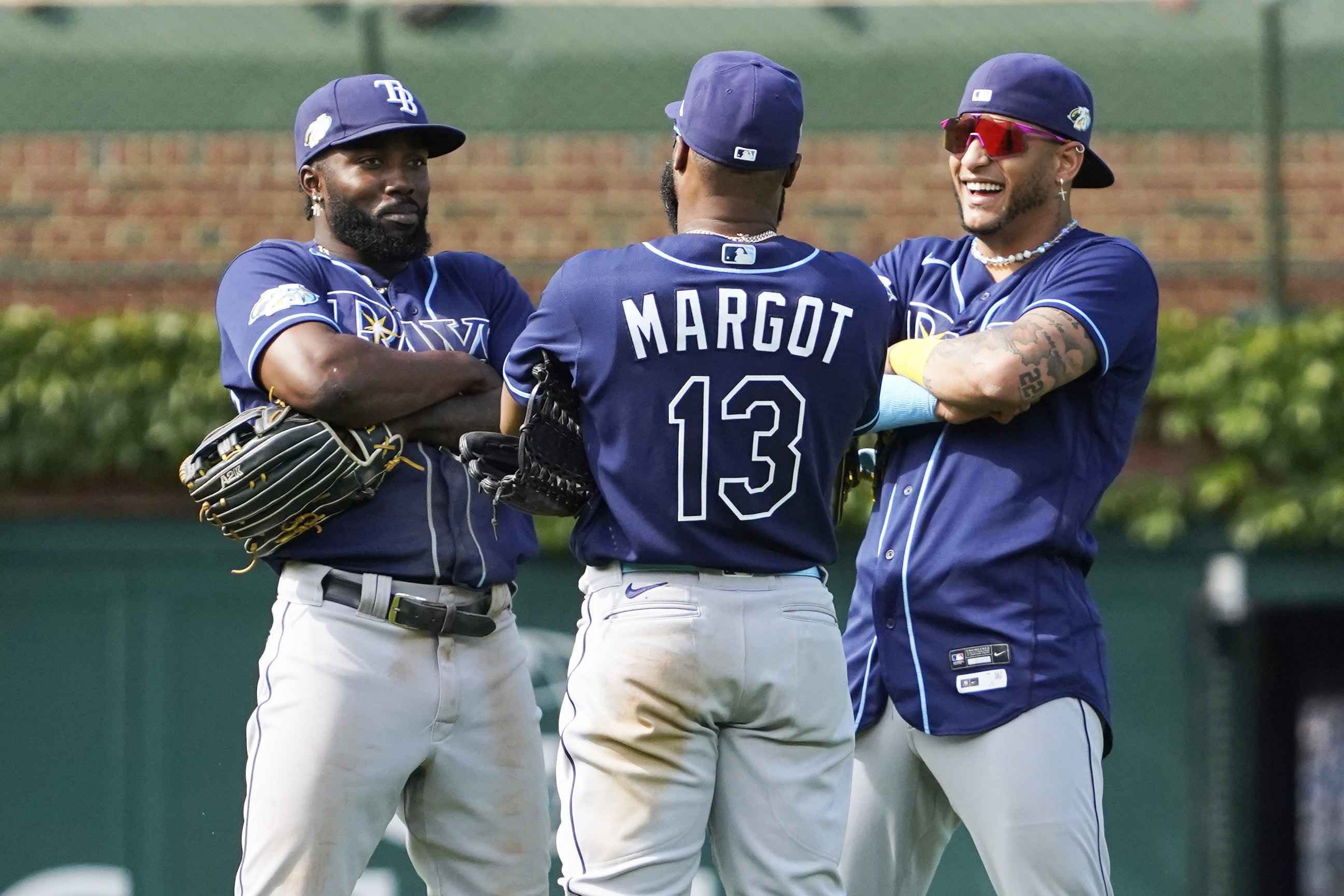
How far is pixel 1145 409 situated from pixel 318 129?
14.2 feet

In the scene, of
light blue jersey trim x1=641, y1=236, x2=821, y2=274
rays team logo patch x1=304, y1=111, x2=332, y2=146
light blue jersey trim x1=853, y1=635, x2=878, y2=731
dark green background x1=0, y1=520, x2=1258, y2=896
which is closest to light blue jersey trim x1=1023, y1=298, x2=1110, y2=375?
light blue jersey trim x1=641, y1=236, x2=821, y2=274

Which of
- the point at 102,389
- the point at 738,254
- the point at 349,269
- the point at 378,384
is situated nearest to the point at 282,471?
the point at 378,384

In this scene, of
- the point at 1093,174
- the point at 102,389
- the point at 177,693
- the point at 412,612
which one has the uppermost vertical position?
the point at 1093,174

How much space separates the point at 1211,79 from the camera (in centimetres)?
748

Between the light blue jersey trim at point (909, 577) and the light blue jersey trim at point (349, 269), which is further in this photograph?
the light blue jersey trim at point (349, 269)

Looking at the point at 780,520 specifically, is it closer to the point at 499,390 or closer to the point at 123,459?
the point at 499,390

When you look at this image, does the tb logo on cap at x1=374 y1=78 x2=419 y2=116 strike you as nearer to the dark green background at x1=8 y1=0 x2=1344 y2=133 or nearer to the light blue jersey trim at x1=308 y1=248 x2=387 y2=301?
the light blue jersey trim at x1=308 y1=248 x2=387 y2=301

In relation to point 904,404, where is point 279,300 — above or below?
above

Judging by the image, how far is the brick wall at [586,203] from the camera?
738cm

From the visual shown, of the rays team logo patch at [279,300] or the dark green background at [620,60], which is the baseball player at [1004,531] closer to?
the rays team logo patch at [279,300]

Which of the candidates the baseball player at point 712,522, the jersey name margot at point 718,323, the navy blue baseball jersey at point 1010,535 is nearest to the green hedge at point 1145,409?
the navy blue baseball jersey at point 1010,535

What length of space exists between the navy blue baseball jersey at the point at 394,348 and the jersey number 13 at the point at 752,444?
0.79 metres

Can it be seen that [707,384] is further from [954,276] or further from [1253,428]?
[1253,428]

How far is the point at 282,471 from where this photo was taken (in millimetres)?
3439
